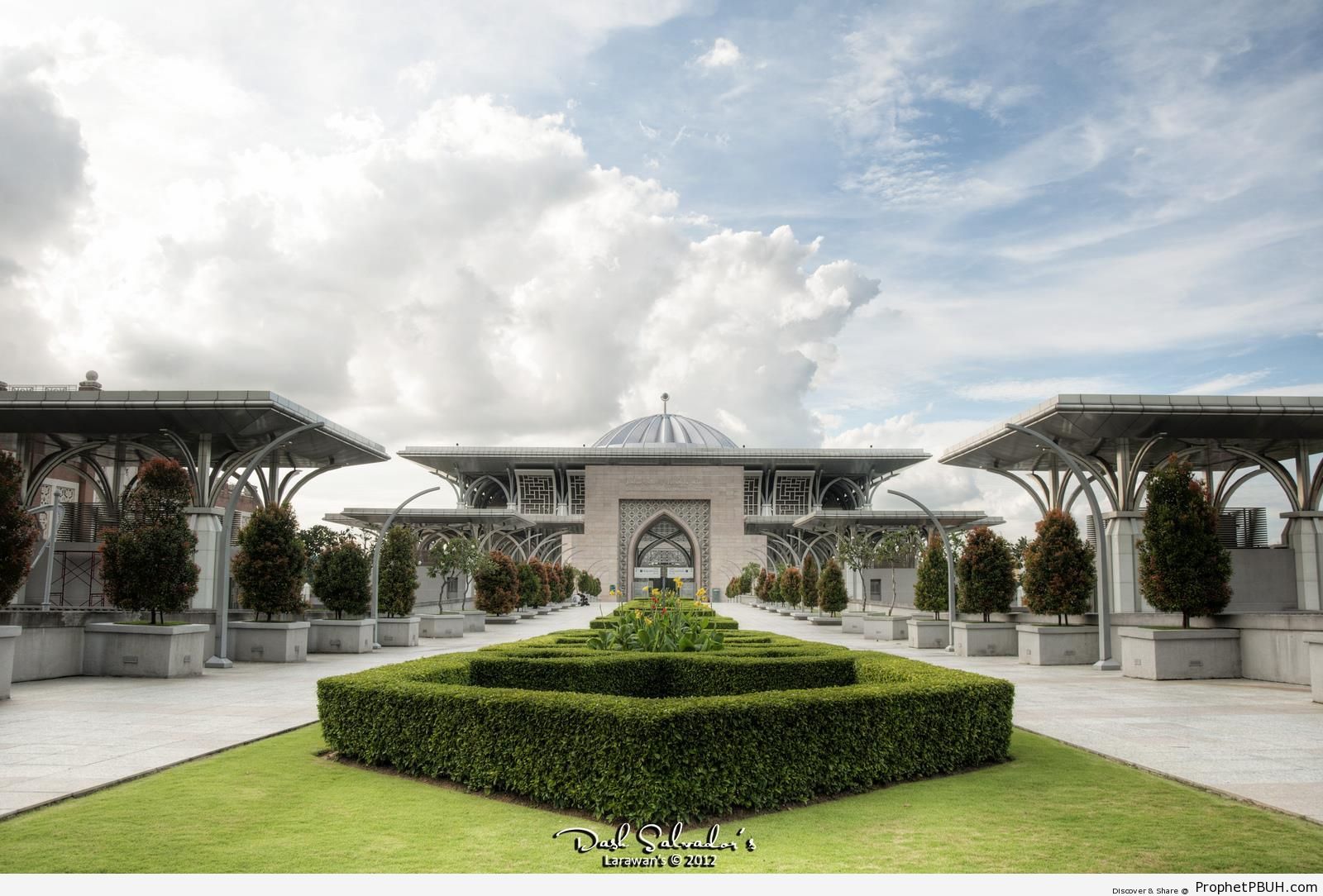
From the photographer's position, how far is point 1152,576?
16.1 meters

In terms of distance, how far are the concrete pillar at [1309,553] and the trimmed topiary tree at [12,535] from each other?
88.6 ft

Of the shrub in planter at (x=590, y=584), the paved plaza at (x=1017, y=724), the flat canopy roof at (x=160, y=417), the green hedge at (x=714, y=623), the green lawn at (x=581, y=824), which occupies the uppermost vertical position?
the flat canopy roof at (x=160, y=417)

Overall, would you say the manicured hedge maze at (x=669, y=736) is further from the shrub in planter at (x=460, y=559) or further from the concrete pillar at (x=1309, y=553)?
the shrub in planter at (x=460, y=559)

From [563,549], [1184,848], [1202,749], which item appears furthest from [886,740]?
[563,549]

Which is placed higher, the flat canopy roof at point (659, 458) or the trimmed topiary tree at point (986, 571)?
the flat canopy roof at point (659, 458)

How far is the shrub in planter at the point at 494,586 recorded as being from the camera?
3350 cm

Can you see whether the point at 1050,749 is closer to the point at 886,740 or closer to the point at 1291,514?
the point at 886,740

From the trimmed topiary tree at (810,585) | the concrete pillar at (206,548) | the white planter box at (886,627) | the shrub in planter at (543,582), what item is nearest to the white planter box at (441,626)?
the concrete pillar at (206,548)

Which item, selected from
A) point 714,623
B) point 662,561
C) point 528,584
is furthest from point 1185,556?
point 662,561

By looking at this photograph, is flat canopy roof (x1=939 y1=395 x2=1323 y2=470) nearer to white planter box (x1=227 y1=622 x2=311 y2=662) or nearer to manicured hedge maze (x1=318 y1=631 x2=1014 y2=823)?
manicured hedge maze (x1=318 y1=631 x2=1014 y2=823)

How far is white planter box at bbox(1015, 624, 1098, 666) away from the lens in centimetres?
1827

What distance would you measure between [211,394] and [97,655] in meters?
6.73

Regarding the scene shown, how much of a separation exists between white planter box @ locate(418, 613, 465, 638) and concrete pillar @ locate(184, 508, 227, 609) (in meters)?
6.23

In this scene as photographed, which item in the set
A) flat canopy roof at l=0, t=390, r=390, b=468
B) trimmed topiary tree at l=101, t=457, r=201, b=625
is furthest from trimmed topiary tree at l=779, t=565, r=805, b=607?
trimmed topiary tree at l=101, t=457, r=201, b=625
